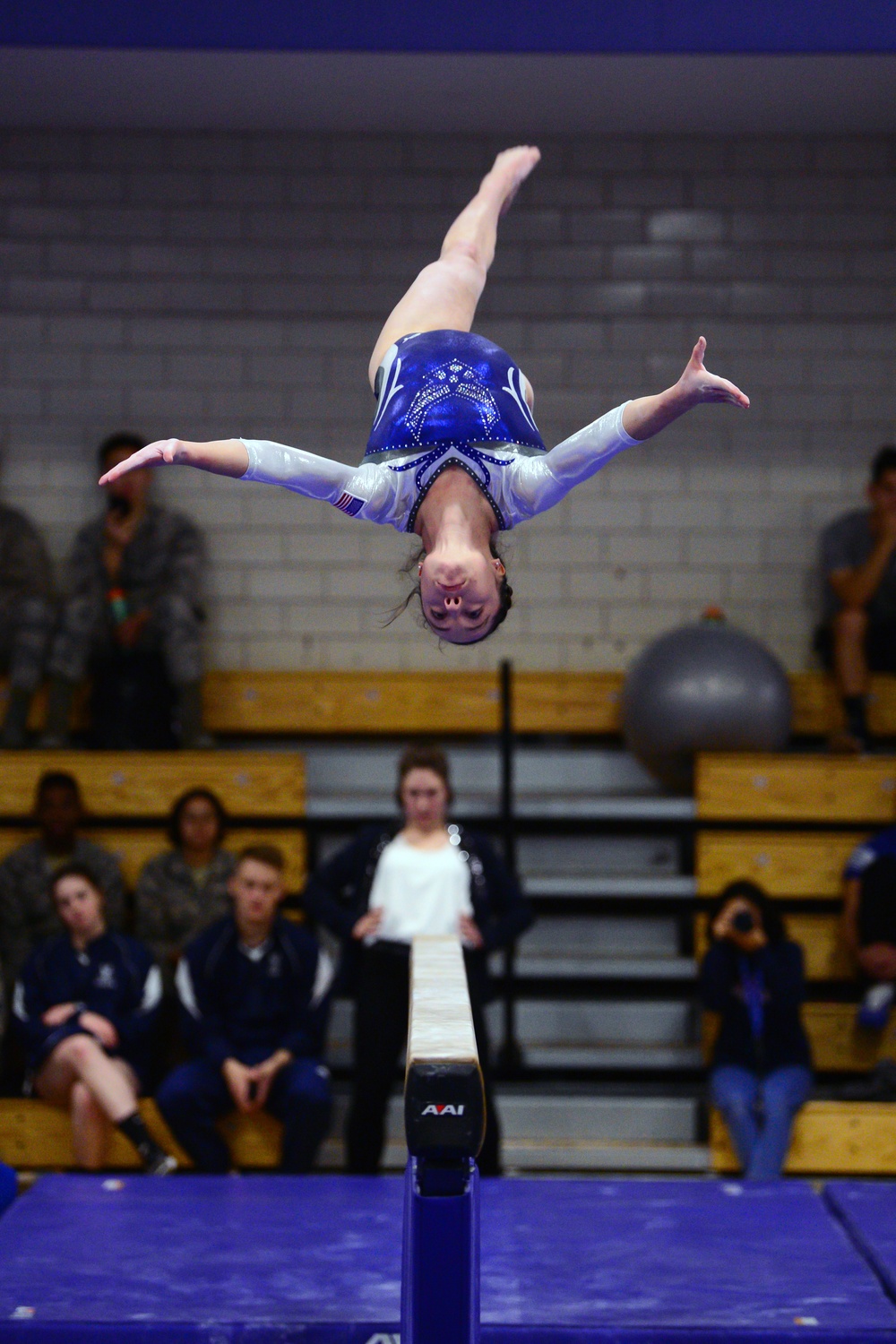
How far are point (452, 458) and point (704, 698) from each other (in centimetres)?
290

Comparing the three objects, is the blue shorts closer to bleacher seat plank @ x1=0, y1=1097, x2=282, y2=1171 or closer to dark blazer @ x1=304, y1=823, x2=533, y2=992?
dark blazer @ x1=304, y1=823, x2=533, y2=992

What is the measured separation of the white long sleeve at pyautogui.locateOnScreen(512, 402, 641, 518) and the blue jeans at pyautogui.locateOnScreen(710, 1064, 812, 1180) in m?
2.60

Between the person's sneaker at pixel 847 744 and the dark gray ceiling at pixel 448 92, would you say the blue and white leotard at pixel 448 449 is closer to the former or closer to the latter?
the dark gray ceiling at pixel 448 92

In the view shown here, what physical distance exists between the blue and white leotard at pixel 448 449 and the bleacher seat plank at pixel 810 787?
293 cm

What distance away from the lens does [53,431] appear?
23.5ft

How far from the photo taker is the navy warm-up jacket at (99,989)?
16.9 ft

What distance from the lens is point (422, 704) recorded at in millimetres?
6848

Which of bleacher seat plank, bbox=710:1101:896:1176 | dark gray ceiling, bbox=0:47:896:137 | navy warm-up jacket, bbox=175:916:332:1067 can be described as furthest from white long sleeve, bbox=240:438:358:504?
dark gray ceiling, bbox=0:47:896:137

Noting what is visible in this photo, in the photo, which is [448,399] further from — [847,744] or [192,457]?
[847,744]

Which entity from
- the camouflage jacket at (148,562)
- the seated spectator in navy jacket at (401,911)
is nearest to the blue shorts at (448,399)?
the seated spectator in navy jacket at (401,911)

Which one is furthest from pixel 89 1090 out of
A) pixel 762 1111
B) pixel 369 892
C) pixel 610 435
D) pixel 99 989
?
pixel 610 435

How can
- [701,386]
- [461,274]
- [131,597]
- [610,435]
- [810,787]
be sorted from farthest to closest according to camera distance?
[131,597], [810,787], [461,274], [610,435], [701,386]

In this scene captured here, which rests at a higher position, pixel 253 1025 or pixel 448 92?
pixel 448 92

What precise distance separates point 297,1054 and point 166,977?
70 centimetres
